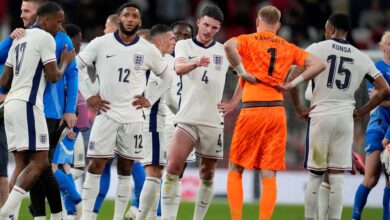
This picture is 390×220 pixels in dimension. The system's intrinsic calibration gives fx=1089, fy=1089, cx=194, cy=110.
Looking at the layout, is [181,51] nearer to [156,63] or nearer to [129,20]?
[156,63]

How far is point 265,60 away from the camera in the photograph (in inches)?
428

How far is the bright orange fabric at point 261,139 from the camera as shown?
10875 mm

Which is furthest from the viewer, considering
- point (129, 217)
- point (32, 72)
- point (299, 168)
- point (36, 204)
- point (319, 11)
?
point (319, 11)

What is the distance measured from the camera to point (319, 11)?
21.1 m

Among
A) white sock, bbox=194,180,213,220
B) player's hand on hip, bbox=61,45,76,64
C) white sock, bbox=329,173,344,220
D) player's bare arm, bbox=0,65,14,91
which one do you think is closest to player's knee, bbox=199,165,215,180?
white sock, bbox=194,180,213,220

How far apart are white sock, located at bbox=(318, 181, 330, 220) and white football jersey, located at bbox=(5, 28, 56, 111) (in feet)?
10.9

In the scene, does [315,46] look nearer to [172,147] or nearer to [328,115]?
[328,115]

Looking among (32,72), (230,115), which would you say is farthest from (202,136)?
(230,115)

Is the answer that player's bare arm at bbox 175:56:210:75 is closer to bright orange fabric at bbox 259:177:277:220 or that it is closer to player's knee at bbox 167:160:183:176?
player's knee at bbox 167:160:183:176

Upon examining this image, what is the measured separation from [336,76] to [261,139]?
1.21 meters

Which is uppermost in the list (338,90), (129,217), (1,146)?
(338,90)

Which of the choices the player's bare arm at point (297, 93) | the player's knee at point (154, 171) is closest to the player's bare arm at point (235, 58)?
the player's bare arm at point (297, 93)

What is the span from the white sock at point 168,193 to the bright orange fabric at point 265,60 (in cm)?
113

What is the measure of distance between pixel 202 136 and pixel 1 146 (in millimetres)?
2189
